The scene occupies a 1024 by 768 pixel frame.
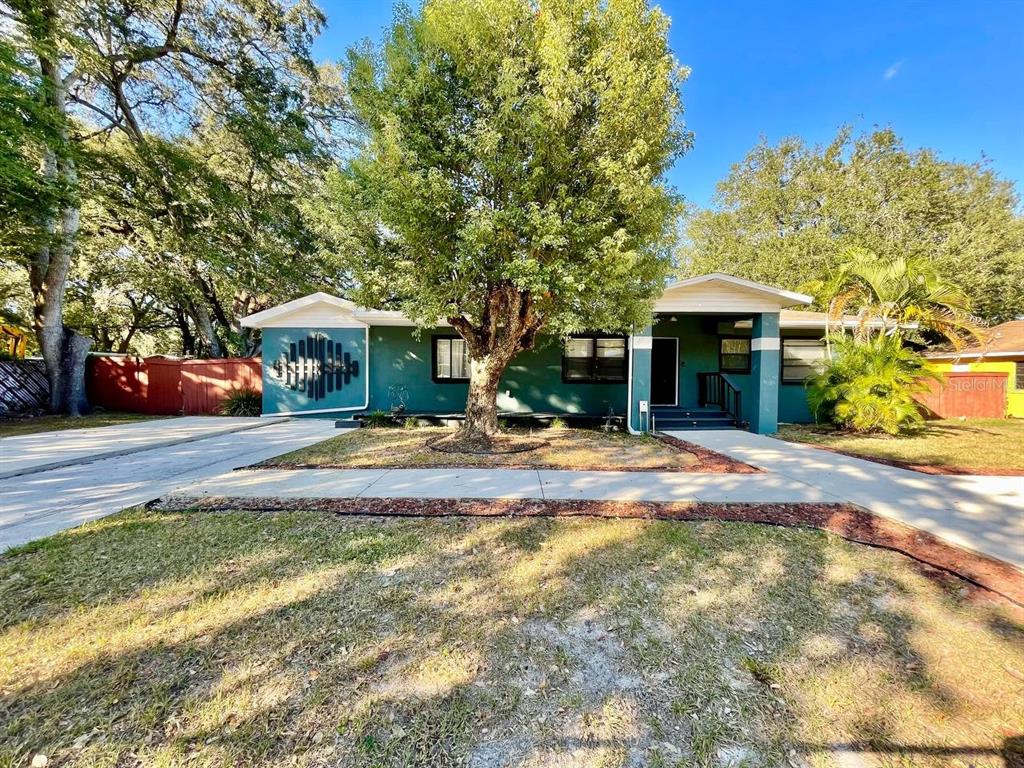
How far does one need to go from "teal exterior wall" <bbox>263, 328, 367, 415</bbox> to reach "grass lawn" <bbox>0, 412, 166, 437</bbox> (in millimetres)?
3529

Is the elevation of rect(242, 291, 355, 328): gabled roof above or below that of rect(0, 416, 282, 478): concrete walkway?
above

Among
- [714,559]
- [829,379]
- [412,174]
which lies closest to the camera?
[714,559]

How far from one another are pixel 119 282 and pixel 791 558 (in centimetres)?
2022

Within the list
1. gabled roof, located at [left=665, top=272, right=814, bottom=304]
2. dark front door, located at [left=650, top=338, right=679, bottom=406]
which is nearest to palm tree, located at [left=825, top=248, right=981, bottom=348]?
gabled roof, located at [left=665, top=272, right=814, bottom=304]

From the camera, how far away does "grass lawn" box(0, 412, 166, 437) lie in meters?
9.07

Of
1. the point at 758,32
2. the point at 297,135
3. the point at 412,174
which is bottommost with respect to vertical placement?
the point at 412,174

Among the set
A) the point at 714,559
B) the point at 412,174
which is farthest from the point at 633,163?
the point at 714,559

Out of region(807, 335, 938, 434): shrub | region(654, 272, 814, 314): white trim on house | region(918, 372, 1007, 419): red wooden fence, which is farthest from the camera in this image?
region(918, 372, 1007, 419): red wooden fence

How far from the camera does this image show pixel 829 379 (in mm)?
8938

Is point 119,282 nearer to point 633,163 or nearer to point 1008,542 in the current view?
point 633,163

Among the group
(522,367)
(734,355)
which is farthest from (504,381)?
(734,355)

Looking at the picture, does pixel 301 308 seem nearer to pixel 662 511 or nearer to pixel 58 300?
pixel 58 300

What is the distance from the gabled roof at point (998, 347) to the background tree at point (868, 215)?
5.58ft

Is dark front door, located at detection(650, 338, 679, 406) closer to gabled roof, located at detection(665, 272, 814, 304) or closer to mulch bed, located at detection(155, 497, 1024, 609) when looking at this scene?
A: gabled roof, located at detection(665, 272, 814, 304)
